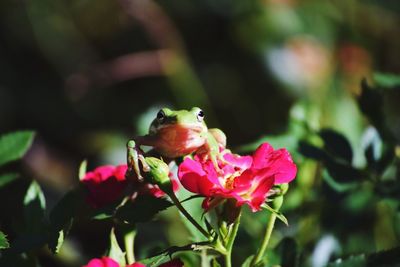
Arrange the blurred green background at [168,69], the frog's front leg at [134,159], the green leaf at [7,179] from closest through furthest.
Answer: the frog's front leg at [134,159]
the green leaf at [7,179]
the blurred green background at [168,69]

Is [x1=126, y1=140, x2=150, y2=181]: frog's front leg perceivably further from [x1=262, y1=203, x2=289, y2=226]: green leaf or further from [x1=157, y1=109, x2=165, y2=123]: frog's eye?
[x1=262, y1=203, x2=289, y2=226]: green leaf

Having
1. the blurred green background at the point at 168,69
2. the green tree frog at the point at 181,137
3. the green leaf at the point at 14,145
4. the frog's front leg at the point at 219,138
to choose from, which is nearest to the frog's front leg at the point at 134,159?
the green tree frog at the point at 181,137

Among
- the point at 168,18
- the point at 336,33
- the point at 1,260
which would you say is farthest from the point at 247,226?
the point at 168,18

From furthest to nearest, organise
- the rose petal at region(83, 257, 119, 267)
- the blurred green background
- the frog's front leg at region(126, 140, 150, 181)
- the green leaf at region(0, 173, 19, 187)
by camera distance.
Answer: the blurred green background < the green leaf at region(0, 173, 19, 187) < the frog's front leg at region(126, 140, 150, 181) < the rose petal at region(83, 257, 119, 267)

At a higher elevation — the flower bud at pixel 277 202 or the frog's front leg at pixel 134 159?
the frog's front leg at pixel 134 159

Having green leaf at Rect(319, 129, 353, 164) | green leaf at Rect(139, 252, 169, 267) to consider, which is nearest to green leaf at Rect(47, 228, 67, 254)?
green leaf at Rect(139, 252, 169, 267)

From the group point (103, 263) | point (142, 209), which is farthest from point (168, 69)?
point (103, 263)

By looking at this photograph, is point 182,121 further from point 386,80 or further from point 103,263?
point 386,80

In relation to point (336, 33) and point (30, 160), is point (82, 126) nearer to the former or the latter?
→ point (30, 160)

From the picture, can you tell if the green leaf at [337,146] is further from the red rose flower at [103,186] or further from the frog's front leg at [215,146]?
the red rose flower at [103,186]
